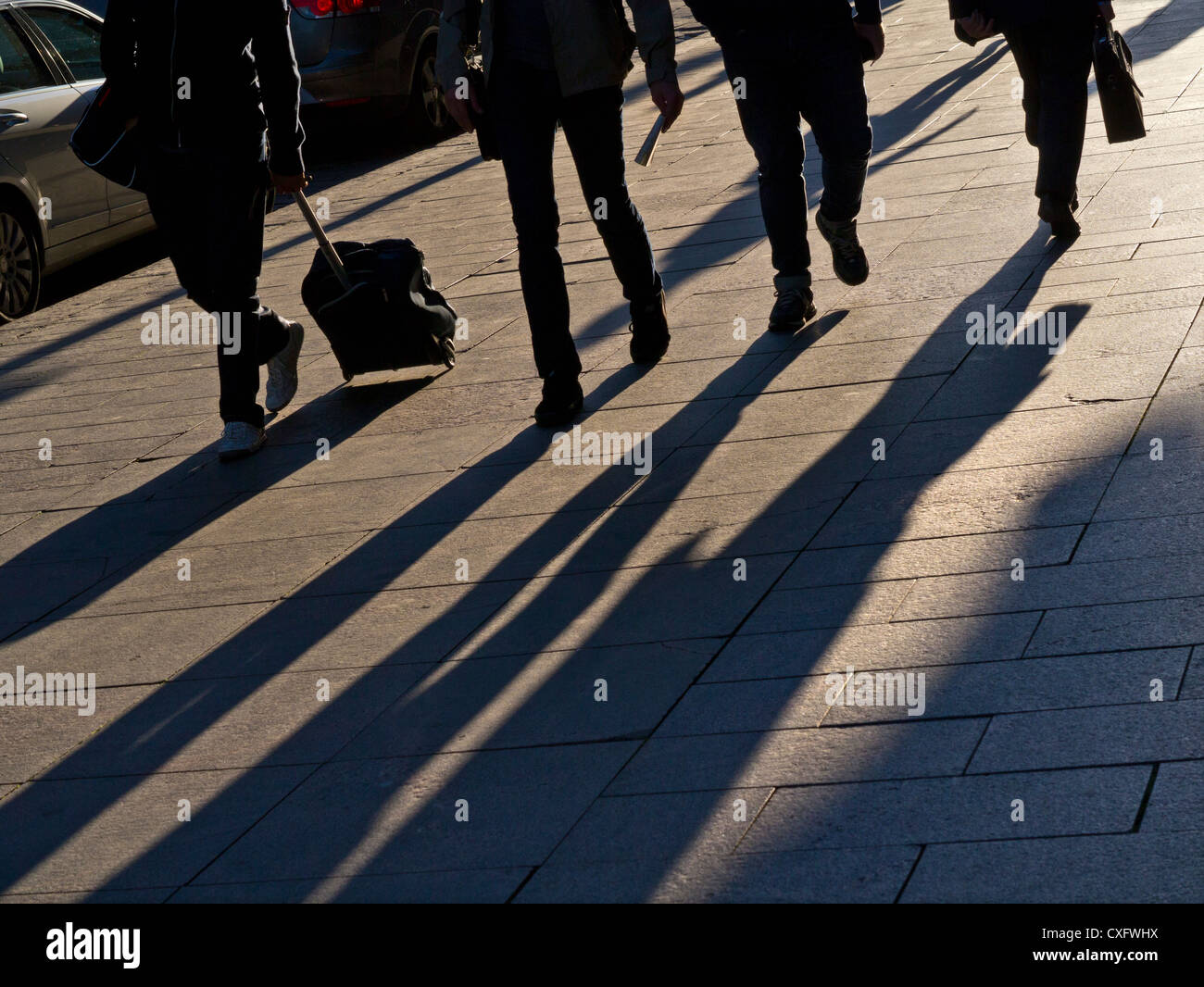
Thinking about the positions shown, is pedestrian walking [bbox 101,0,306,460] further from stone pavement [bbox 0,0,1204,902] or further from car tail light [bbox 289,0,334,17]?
car tail light [bbox 289,0,334,17]

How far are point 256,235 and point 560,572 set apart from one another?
222 centimetres

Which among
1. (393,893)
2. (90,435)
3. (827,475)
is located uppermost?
(393,893)

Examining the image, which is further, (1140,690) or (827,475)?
(827,475)

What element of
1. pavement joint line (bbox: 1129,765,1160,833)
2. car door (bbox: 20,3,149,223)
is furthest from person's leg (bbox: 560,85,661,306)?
car door (bbox: 20,3,149,223)

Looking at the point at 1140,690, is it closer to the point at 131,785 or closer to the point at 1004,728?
the point at 1004,728

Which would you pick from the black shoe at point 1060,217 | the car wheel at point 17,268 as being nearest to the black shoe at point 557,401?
the black shoe at point 1060,217

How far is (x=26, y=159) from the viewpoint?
8953 millimetres

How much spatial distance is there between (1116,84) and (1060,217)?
0.53 metres

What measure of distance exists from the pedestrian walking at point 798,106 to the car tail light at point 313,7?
6693 mm

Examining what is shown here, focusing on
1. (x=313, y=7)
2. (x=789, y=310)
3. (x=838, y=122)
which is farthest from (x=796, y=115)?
(x=313, y=7)

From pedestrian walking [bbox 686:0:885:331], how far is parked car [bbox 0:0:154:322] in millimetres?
4397

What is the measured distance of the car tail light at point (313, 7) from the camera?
1188cm

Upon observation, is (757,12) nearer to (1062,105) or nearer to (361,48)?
(1062,105)
